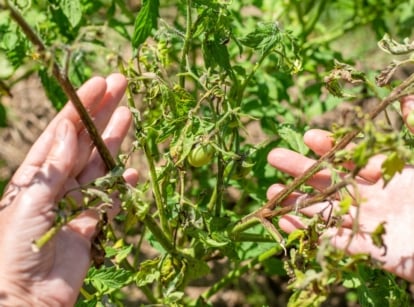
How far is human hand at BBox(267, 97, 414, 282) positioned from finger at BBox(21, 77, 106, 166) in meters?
0.51

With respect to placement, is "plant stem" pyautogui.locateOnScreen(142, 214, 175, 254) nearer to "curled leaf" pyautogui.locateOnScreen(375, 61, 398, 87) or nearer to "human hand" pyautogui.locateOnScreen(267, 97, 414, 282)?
"human hand" pyautogui.locateOnScreen(267, 97, 414, 282)

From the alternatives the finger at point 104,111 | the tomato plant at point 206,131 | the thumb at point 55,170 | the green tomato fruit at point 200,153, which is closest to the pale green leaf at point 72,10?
the tomato plant at point 206,131

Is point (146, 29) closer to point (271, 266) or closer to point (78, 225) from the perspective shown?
point (78, 225)

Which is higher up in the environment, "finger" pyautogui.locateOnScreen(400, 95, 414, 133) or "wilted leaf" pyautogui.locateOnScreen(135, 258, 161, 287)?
"finger" pyautogui.locateOnScreen(400, 95, 414, 133)

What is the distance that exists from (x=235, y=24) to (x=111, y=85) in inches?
27.9

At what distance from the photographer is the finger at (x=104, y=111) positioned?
69.4 inches

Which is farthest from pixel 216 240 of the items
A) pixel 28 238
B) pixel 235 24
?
pixel 235 24

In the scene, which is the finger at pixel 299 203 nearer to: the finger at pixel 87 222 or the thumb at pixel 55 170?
the finger at pixel 87 222

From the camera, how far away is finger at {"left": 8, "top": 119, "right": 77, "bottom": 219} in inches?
63.1

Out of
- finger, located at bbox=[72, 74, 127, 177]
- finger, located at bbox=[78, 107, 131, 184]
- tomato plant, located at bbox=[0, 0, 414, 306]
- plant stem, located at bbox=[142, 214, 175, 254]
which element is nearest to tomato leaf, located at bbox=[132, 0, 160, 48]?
tomato plant, located at bbox=[0, 0, 414, 306]

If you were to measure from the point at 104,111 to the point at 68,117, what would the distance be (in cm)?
12

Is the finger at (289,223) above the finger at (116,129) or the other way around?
the other way around

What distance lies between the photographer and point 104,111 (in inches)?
72.0

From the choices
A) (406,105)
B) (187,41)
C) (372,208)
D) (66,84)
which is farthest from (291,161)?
(66,84)
